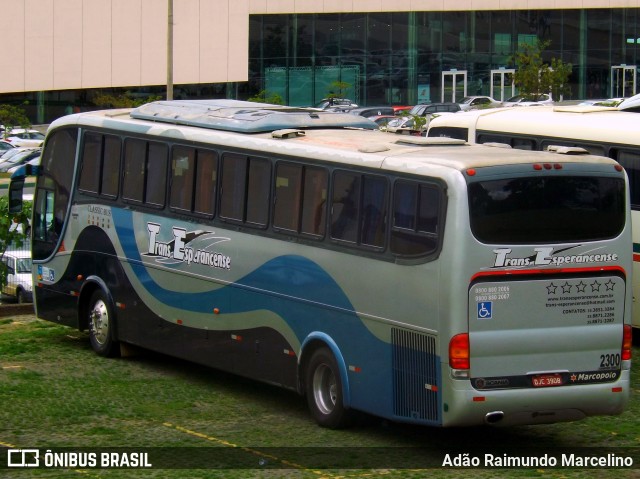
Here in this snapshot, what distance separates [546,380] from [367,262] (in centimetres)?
194

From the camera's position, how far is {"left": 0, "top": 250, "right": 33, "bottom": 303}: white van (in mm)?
24578

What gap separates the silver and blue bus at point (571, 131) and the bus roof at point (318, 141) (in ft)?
11.0

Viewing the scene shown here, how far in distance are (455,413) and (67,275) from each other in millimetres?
7379

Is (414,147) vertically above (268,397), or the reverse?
(414,147)

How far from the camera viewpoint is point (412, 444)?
1147 cm

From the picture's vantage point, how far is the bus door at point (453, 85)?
77500mm

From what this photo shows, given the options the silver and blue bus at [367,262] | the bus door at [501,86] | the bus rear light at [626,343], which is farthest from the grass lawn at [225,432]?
the bus door at [501,86]

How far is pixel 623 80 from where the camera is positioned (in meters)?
78.1

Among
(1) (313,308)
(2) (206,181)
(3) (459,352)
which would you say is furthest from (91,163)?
(3) (459,352)

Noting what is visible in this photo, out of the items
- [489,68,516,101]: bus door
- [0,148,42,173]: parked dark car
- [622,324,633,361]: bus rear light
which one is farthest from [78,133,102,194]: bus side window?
[489,68,516,101]: bus door

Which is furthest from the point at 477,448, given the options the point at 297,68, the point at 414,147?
the point at 297,68

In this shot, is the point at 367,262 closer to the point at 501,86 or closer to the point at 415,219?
the point at 415,219

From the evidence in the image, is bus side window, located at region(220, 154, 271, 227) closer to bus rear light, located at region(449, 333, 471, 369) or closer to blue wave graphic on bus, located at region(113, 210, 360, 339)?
blue wave graphic on bus, located at region(113, 210, 360, 339)

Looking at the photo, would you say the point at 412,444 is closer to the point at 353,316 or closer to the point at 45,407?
the point at 353,316
